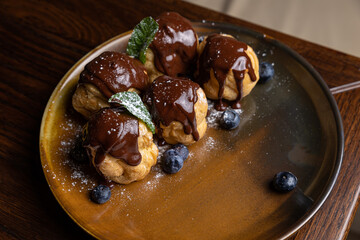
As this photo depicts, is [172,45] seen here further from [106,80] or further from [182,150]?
[182,150]

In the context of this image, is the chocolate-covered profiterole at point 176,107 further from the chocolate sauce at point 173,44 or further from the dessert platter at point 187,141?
the chocolate sauce at point 173,44

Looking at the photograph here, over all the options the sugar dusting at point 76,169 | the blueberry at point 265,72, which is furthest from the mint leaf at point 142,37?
the blueberry at point 265,72

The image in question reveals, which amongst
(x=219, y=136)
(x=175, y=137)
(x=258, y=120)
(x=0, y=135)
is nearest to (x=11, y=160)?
(x=0, y=135)

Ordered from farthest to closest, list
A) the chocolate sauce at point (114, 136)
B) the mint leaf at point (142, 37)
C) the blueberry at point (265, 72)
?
the blueberry at point (265, 72)
the mint leaf at point (142, 37)
the chocolate sauce at point (114, 136)

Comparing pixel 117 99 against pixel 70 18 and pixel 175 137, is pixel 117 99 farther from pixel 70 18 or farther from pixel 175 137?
pixel 70 18

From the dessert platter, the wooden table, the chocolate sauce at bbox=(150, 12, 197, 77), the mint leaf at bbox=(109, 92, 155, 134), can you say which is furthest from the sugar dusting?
the chocolate sauce at bbox=(150, 12, 197, 77)
